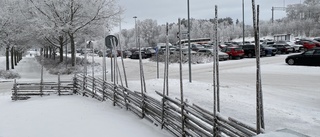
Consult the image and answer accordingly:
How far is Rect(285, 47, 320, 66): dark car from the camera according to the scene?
23.4 m

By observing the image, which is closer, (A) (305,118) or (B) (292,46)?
(A) (305,118)

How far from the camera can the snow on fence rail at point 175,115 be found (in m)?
5.88

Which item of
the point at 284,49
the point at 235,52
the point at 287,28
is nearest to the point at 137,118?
the point at 235,52

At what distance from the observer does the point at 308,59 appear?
2388 centimetres

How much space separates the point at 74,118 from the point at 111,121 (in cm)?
142

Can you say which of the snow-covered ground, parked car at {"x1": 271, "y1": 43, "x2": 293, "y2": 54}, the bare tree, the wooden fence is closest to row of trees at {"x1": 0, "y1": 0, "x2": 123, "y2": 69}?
the bare tree

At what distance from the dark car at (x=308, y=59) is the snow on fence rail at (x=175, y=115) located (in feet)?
57.4

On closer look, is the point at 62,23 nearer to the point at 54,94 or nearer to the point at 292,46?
the point at 54,94

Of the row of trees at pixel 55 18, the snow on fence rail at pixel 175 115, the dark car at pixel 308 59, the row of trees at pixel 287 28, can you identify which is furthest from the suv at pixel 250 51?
the row of trees at pixel 287 28

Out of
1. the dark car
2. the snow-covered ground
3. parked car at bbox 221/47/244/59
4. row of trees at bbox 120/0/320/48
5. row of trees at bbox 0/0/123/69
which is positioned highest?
row of trees at bbox 120/0/320/48

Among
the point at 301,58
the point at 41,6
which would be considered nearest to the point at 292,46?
the point at 301,58

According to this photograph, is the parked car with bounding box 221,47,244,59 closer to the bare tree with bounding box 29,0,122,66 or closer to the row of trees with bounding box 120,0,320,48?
the bare tree with bounding box 29,0,122,66

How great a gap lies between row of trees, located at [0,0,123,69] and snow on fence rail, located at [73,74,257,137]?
17.6m

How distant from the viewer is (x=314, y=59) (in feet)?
76.8
